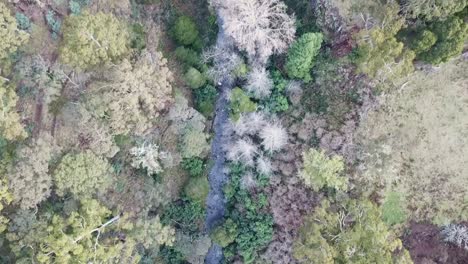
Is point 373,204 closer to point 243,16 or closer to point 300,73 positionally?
point 300,73

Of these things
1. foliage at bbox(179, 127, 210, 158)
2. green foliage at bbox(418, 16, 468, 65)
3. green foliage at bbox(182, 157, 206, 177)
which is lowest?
green foliage at bbox(182, 157, 206, 177)

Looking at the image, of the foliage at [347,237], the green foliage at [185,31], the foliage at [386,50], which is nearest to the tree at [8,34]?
the green foliage at [185,31]

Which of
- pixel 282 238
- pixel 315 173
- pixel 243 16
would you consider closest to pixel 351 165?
pixel 315 173

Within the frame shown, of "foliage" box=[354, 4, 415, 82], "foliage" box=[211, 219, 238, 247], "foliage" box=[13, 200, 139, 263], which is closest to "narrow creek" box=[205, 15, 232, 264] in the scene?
"foliage" box=[211, 219, 238, 247]

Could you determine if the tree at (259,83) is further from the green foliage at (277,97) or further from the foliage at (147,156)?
the foliage at (147,156)

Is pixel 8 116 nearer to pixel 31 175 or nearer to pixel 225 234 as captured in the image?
pixel 31 175

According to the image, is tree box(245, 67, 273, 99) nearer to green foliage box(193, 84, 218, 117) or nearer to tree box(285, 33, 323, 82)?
tree box(285, 33, 323, 82)
